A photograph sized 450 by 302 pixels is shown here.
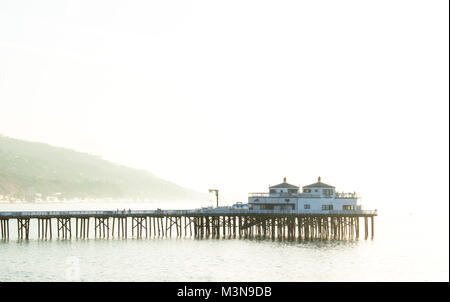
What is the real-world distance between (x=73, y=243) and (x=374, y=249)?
155ft

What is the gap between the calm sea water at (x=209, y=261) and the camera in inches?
3140

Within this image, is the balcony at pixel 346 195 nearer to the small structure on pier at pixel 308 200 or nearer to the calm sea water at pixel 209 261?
the small structure on pier at pixel 308 200

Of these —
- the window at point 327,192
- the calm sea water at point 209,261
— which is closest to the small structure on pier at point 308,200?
the window at point 327,192

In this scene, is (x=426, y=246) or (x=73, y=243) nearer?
(x=73, y=243)

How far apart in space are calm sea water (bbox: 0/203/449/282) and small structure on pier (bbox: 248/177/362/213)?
6.10 m

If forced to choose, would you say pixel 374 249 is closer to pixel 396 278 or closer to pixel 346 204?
pixel 346 204

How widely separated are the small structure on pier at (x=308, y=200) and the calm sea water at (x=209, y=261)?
6.10 metres

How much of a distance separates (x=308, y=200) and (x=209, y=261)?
3061cm

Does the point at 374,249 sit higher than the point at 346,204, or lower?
lower

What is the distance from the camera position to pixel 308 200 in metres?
115

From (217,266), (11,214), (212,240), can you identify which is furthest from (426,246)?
(11,214)

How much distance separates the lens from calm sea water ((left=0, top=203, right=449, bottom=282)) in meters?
79.8

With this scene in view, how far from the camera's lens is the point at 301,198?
115375 mm

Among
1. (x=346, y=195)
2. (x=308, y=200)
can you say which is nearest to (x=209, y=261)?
(x=308, y=200)
